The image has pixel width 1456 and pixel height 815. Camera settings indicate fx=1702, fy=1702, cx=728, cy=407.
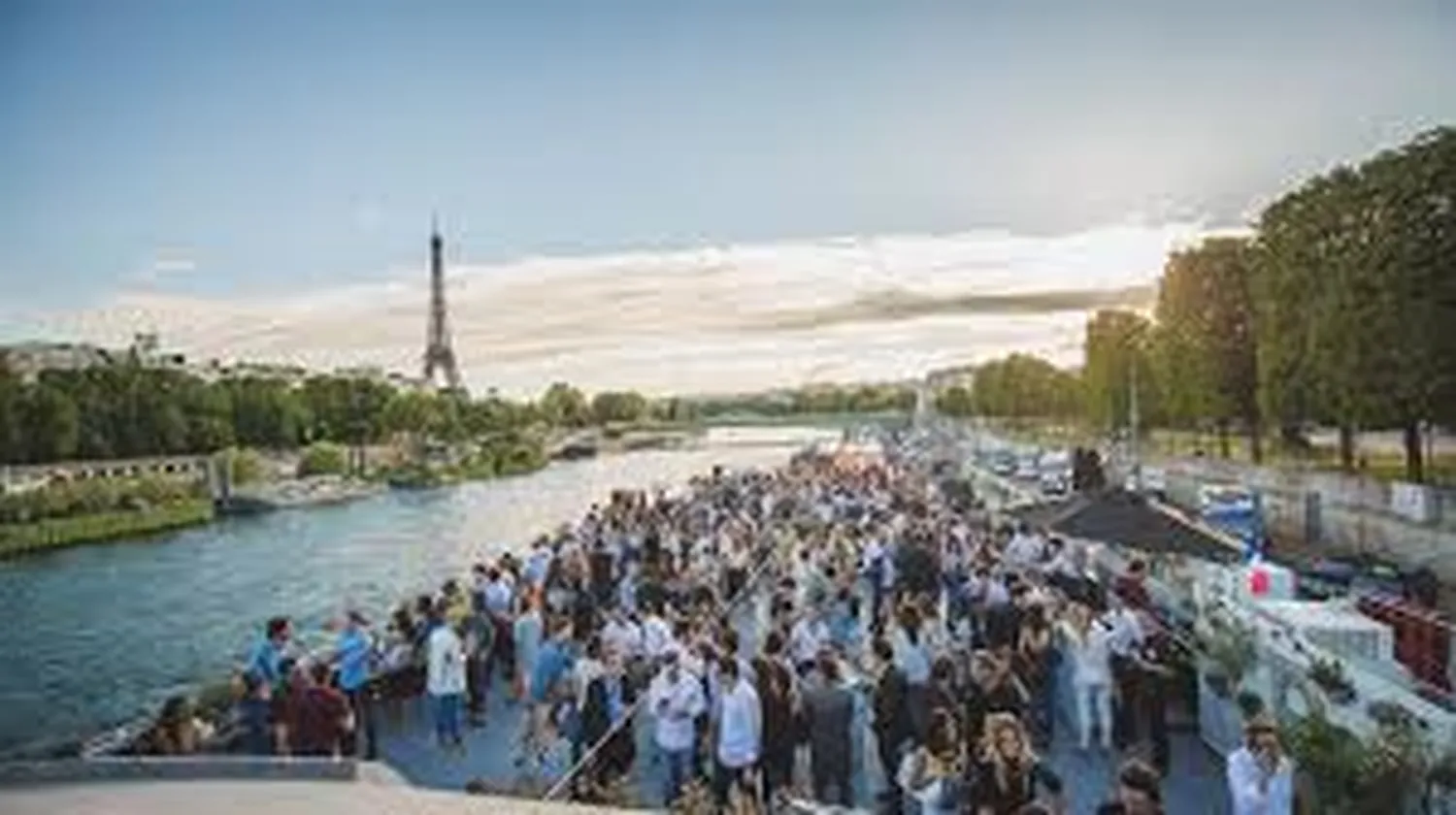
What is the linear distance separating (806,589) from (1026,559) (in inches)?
110

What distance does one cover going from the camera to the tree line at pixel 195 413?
79.5 meters

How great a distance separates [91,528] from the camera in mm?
71188

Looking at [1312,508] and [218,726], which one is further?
[1312,508]

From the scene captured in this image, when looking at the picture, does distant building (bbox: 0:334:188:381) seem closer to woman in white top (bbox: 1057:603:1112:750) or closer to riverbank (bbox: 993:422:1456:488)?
riverbank (bbox: 993:422:1456:488)

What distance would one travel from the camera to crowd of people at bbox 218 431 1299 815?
30.8 feet

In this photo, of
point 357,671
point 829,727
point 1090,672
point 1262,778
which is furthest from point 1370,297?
point 1262,778

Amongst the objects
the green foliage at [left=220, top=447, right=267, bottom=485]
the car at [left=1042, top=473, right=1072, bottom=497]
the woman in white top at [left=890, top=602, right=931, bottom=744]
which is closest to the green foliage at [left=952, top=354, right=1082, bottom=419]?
the car at [left=1042, top=473, right=1072, bottom=497]

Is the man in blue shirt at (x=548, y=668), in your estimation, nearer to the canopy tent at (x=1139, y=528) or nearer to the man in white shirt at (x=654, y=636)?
the man in white shirt at (x=654, y=636)

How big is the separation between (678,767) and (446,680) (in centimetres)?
230

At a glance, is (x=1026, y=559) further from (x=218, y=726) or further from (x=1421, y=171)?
(x=1421, y=171)

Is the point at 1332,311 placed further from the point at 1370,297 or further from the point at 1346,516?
the point at 1346,516

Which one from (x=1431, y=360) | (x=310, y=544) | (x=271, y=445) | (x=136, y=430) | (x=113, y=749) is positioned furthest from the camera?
(x=271, y=445)

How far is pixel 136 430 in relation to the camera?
284 ft

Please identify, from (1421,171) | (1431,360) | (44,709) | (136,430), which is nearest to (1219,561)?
(1431,360)
